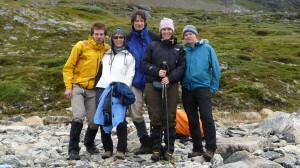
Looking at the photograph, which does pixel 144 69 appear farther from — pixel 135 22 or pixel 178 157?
pixel 178 157

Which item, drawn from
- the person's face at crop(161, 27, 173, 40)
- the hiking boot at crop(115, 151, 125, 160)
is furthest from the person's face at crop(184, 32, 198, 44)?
the hiking boot at crop(115, 151, 125, 160)

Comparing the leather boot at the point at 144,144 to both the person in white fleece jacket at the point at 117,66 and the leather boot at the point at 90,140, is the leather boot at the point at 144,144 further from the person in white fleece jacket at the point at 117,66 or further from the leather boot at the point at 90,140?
the leather boot at the point at 90,140

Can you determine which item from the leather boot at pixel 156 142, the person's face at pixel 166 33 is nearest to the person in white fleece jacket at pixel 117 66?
the leather boot at pixel 156 142

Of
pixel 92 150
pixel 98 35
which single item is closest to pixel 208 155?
pixel 92 150

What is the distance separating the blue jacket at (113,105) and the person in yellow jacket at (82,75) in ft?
1.72

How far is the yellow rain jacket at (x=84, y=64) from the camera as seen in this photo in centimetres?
1095

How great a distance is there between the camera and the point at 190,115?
36.2ft

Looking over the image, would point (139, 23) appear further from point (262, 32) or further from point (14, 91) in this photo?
point (262, 32)

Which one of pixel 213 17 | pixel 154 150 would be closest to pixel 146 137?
pixel 154 150

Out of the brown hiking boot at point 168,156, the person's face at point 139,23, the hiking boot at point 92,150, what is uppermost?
the person's face at point 139,23

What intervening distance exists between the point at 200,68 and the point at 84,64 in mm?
2920

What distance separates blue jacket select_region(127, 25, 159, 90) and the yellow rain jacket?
2.77ft

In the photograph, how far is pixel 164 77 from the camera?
1038cm

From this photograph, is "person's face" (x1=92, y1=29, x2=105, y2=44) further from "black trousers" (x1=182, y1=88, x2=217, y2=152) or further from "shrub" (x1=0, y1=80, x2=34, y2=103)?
"shrub" (x1=0, y1=80, x2=34, y2=103)
